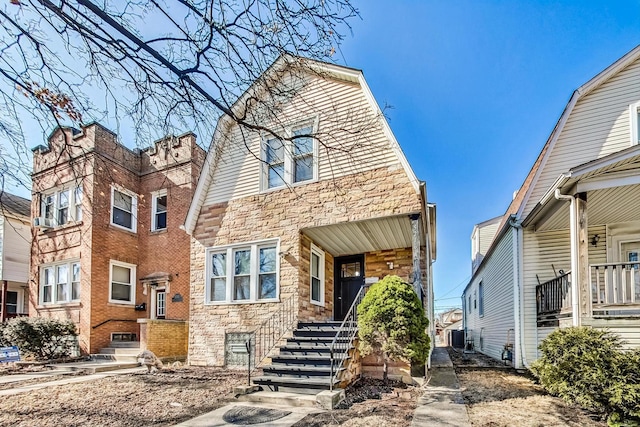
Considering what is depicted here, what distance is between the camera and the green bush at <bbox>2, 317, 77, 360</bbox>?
11.6 meters

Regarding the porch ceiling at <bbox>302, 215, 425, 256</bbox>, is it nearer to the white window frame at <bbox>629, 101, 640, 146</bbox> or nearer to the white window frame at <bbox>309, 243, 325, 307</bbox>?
the white window frame at <bbox>309, 243, 325, 307</bbox>

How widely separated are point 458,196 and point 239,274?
53.1ft

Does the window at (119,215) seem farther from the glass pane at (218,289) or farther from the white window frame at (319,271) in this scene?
the white window frame at (319,271)

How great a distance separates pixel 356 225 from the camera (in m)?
8.48

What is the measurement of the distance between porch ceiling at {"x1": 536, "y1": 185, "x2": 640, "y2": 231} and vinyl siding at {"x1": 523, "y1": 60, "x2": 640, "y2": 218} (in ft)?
2.64

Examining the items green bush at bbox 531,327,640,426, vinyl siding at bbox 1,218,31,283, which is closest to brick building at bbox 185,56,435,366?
green bush at bbox 531,327,640,426

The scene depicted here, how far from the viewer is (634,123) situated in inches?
330

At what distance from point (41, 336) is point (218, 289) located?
6688mm

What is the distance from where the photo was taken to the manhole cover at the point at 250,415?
5.08 metres

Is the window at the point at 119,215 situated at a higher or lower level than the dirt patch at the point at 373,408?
higher

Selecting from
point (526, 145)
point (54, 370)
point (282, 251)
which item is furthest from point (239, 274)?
point (526, 145)

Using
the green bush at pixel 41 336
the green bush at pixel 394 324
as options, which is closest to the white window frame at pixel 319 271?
the green bush at pixel 394 324

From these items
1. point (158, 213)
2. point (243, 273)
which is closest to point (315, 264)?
point (243, 273)

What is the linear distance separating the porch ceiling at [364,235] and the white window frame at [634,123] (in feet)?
16.7
